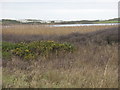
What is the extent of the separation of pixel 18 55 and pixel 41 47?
842 mm

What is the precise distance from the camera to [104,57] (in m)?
5.09

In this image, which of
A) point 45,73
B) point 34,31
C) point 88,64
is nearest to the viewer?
point 45,73

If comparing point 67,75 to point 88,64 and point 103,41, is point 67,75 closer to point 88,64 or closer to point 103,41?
point 88,64

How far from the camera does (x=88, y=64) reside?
14.9 feet

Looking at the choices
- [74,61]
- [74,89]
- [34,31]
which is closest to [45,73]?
[74,89]

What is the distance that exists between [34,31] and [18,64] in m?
7.76

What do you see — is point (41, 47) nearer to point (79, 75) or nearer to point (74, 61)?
Result: point (74, 61)

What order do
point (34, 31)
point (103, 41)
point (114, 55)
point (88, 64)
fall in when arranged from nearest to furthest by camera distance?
1. point (88, 64)
2. point (114, 55)
3. point (103, 41)
4. point (34, 31)

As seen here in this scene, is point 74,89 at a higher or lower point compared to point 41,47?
lower

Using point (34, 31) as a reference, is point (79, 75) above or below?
below

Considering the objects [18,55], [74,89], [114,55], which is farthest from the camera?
[18,55]

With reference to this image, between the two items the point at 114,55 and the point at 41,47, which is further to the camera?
the point at 41,47

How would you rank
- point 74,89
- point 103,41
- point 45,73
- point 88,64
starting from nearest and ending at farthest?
point 74,89
point 45,73
point 88,64
point 103,41

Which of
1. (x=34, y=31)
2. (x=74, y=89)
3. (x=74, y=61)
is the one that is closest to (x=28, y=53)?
(x=74, y=61)
